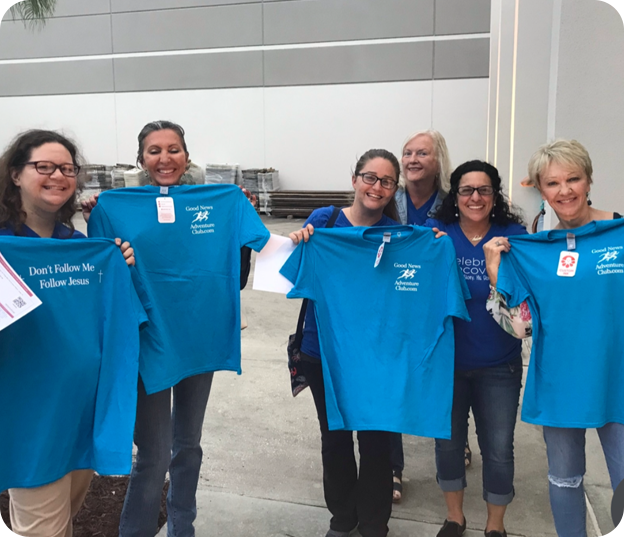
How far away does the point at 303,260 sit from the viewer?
2.79m

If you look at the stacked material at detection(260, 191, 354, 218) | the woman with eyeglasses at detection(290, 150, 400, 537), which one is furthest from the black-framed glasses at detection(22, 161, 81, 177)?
the stacked material at detection(260, 191, 354, 218)

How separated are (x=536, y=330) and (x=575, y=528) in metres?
0.87

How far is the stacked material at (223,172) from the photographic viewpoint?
14.7 m

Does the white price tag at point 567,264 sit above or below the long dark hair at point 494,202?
below

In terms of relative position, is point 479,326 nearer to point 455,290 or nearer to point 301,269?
point 455,290

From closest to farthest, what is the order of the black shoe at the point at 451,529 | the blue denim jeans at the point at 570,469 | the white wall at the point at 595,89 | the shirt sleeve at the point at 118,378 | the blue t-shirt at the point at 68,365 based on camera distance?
the blue t-shirt at the point at 68,365, the shirt sleeve at the point at 118,378, the blue denim jeans at the point at 570,469, the black shoe at the point at 451,529, the white wall at the point at 595,89

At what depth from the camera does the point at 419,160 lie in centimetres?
344

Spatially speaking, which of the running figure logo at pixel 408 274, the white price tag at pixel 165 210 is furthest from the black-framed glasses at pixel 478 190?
the white price tag at pixel 165 210

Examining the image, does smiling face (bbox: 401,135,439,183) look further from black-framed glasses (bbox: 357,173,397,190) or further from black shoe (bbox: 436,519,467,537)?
black shoe (bbox: 436,519,467,537)

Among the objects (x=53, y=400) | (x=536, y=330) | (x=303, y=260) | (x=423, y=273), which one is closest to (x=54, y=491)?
(x=53, y=400)

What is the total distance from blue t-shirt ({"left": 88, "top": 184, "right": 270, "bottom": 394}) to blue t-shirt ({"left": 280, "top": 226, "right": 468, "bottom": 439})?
305 mm

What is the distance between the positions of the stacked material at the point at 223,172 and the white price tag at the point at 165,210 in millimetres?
12216

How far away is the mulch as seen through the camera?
3.07 meters

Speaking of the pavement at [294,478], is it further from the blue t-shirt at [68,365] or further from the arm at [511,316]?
the arm at [511,316]
